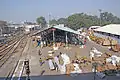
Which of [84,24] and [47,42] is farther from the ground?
[84,24]

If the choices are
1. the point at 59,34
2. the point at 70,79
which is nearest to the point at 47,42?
the point at 59,34

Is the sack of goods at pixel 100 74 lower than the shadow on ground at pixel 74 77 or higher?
higher

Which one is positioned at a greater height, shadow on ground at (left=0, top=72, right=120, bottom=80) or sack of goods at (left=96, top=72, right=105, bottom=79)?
sack of goods at (left=96, top=72, right=105, bottom=79)

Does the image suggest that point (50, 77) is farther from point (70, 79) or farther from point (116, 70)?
point (116, 70)

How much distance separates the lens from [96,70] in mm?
13969

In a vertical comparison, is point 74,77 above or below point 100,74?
below

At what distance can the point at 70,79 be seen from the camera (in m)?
12.4

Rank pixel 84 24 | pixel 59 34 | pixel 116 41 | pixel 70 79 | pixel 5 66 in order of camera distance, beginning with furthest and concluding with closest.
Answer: pixel 84 24 < pixel 59 34 < pixel 116 41 < pixel 5 66 < pixel 70 79

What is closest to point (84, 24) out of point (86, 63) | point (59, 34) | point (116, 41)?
point (59, 34)

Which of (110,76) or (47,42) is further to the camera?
(47,42)

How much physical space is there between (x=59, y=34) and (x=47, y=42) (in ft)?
13.0

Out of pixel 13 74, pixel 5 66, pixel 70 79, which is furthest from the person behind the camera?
pixel 5 66

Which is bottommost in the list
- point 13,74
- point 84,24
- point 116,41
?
Result: point 13,74

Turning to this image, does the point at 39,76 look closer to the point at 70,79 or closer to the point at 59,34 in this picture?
the point at 70,79
